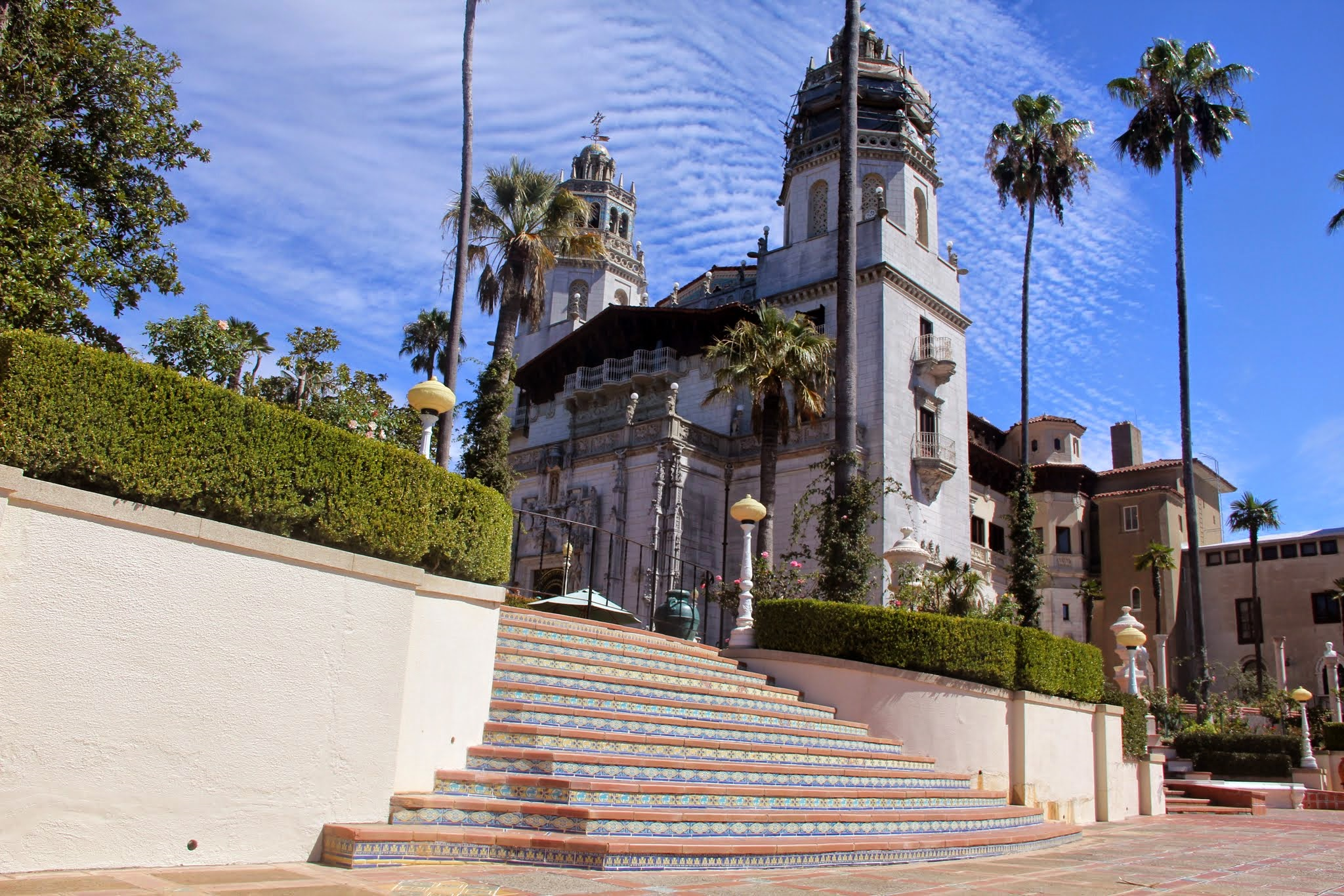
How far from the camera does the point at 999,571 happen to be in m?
44.4

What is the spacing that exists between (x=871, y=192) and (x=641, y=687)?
28.7m

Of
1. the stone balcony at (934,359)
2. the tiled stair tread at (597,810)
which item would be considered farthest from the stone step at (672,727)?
the stone balcony at (934,359)

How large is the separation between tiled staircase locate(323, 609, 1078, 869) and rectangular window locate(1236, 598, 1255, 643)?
138 feet

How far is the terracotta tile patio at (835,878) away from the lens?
20.4 feet

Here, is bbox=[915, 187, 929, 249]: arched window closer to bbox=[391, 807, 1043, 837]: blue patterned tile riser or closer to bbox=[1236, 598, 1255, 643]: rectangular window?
bbox=[1236, 598, 1255, 643]: rectangular window

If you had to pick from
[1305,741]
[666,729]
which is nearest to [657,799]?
[666,729]

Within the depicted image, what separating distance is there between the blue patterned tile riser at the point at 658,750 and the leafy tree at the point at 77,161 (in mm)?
8501

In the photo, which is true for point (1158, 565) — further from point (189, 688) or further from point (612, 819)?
point (189, 688)

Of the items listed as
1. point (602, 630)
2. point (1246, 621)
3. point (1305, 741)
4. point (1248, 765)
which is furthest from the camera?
point (1246, 621)

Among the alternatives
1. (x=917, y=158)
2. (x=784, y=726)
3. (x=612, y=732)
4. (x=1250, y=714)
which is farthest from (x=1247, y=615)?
(x=612, y=732)

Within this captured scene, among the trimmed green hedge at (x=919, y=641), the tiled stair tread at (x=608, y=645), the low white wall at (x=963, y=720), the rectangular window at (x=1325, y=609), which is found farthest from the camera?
the rectangular window at (x=1325, y=609)

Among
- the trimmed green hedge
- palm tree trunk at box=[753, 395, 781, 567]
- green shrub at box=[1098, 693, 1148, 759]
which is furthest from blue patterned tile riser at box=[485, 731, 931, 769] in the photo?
palm tree trunk at box=[753, 395, 781, 567]

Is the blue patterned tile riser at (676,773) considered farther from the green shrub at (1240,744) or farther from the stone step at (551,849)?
the green shrub at (1240,744)

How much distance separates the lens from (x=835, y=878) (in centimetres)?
802
